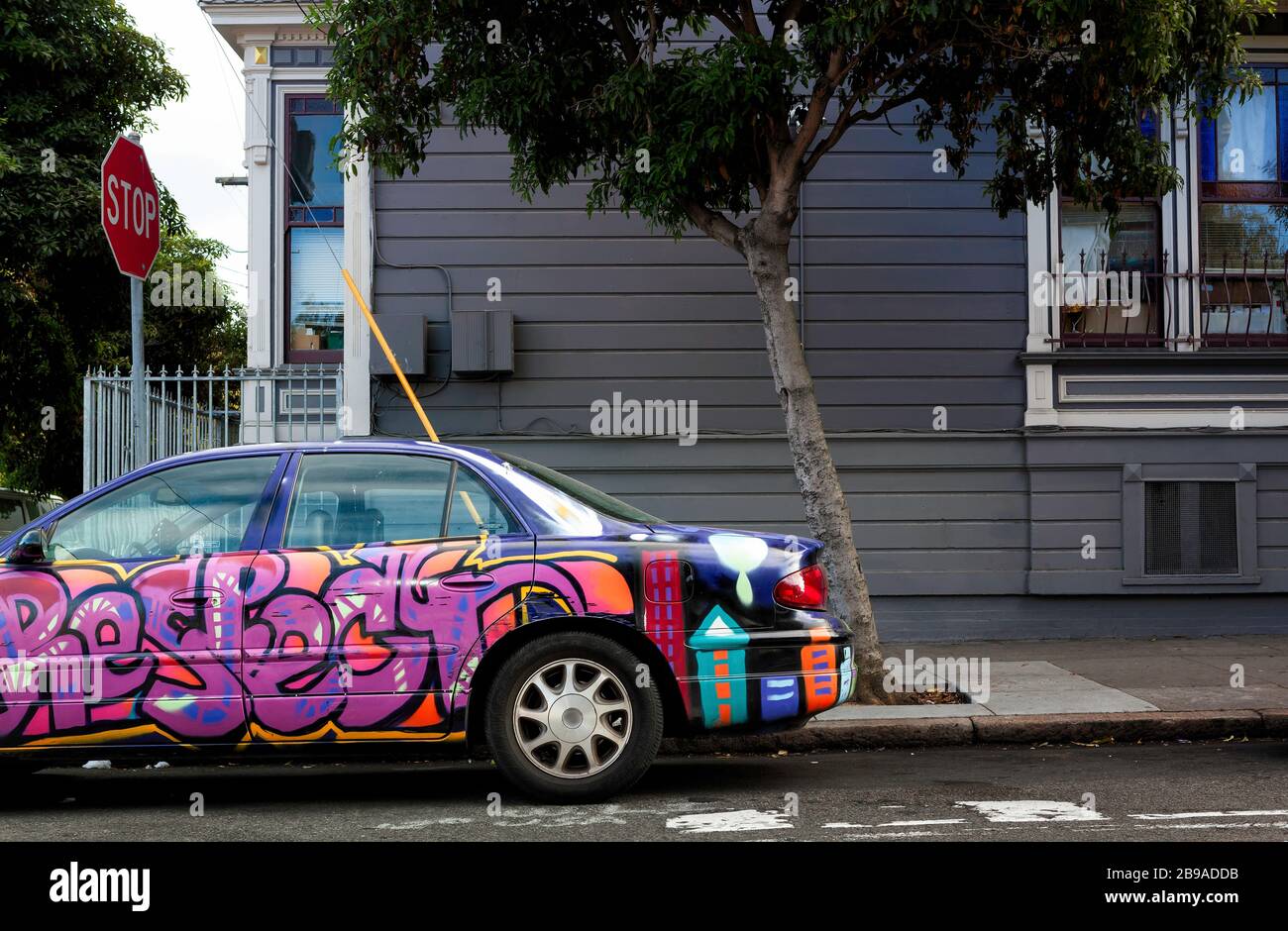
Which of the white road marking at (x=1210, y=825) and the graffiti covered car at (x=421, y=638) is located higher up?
the graffiti covered car at (x=421, y=638)

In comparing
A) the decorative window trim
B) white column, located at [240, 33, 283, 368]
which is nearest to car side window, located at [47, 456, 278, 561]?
white column, located at [240, 33, 283, 368]

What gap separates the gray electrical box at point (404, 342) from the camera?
11156mm

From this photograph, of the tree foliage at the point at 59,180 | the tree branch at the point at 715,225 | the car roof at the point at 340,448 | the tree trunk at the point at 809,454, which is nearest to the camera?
the car roof at the point at 340,448

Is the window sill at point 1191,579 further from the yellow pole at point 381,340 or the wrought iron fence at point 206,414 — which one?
the wrought iron fence at point 206,414

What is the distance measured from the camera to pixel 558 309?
37.5 feet

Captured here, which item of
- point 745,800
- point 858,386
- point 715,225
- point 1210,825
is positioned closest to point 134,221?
point 715,225

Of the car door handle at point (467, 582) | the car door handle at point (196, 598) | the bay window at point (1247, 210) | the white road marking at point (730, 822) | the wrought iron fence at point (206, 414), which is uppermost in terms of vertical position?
the bay window at point (1247, 210)

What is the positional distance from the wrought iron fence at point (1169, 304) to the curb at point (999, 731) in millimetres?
4797

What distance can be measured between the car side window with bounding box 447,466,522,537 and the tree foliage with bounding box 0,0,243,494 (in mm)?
10470

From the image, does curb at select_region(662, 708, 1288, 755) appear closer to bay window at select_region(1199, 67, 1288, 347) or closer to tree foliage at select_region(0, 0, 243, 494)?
bay window at select_region(1199, 67, 1288, 347)

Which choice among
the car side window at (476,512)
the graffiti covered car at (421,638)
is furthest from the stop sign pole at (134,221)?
the car side window at (476,512)

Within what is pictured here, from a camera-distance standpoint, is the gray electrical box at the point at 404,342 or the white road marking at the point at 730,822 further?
the gray electrical box at the point at 404,342

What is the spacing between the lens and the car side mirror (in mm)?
5586

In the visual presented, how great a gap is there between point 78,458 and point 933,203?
15.4 meters
